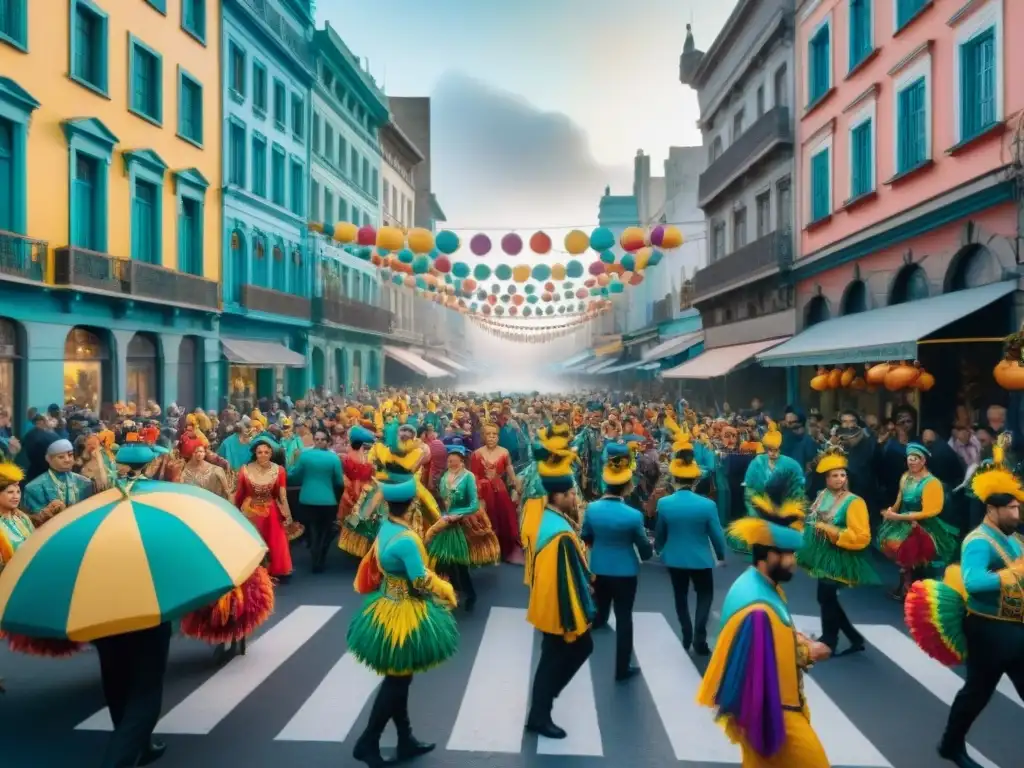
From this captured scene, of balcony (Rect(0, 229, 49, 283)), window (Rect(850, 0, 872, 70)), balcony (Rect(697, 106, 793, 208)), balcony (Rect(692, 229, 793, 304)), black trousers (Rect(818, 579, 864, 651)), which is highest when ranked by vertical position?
window (Rect(850, 0, 872, 70))

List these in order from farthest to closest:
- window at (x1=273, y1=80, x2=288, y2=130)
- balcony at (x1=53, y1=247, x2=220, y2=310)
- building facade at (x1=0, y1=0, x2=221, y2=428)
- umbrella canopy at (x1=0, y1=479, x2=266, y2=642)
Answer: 1. window at (x1=273, y1=80, x2=288, y2=130)
2. balcony at (x1=53, y1=247, x2=220, y2=310)
3. building facade at (x1=0, y1=0, x2=221, y2=428)
4. umbrella canopy at (x1=0, y1=479, x2=266, y2=642)

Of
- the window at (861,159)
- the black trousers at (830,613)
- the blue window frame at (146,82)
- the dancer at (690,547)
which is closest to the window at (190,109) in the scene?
the blue window frame at (146,82)

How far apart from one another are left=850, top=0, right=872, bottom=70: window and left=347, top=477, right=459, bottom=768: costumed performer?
16699 mm

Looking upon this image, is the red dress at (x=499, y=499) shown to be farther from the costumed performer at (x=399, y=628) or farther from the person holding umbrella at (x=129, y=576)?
the person holding umbrella at (x=129, y=576)

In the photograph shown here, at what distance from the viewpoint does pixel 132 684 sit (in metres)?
4.32

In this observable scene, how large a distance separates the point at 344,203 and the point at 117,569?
36.4m

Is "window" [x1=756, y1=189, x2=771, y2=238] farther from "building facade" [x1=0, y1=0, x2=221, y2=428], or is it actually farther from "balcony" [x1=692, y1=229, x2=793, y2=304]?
"building facade" [x1=0, y1=0, x2=221, y2=428]

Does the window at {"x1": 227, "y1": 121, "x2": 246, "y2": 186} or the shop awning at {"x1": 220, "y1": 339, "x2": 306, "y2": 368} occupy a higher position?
the window at {"x1": 227, "y1": 121, "x2": 246, "y2": 186}

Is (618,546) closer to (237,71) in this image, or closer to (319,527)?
(319,527)

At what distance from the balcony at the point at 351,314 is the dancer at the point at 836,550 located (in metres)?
28.0

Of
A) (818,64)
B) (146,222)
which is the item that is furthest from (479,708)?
(146,222)

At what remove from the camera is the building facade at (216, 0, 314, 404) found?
25.9 m

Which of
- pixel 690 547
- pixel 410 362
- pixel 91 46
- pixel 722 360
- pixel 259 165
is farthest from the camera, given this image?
pixel 410 362

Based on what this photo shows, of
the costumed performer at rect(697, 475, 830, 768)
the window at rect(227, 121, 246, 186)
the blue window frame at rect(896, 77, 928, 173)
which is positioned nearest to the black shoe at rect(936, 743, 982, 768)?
the costumed performer at rect(697, 475, 830, 768)
